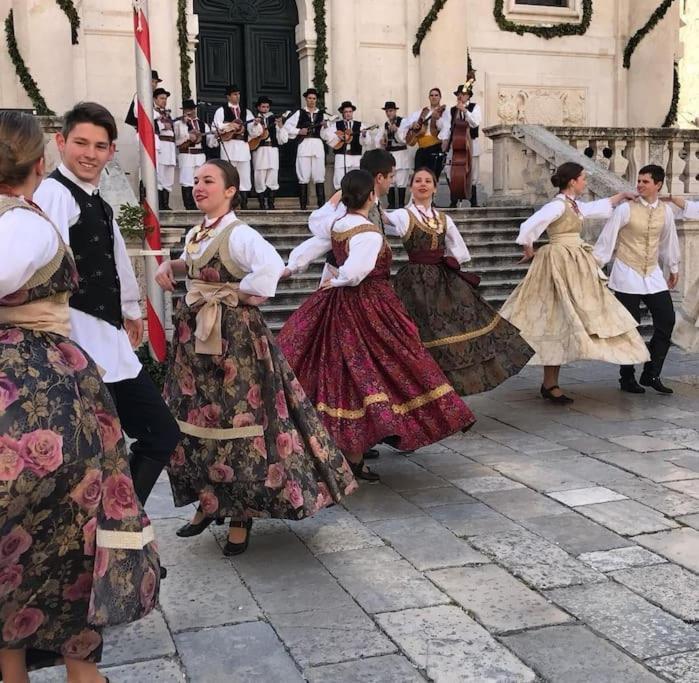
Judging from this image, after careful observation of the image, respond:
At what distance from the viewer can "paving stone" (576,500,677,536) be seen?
14.0 ft

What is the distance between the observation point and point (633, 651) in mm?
3033

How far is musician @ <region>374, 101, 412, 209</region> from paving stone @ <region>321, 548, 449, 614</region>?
380 inches

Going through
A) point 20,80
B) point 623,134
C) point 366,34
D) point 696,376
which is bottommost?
point 696,376

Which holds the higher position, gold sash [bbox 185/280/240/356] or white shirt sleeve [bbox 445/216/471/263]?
white shirt sleeve [bbox 445/216/471/263]

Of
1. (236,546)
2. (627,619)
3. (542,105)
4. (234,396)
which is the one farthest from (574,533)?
(542,105)

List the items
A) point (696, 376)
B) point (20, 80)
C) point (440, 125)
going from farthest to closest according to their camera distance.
Result: point (440, 125) → point (20, 80) → point (696, 376)

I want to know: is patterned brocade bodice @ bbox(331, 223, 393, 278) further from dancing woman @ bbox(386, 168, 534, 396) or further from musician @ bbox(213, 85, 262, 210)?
musician @ bbox(213, 85, 262, 210)

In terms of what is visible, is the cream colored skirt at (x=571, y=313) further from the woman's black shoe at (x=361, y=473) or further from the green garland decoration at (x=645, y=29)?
the green garland decoration at (x=645, y=29)

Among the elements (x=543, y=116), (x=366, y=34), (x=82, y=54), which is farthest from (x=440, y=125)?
(x=82, y=54)

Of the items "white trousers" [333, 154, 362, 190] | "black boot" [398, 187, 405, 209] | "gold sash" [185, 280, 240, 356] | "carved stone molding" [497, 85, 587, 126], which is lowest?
"gold sash" [185, 280, 240, 356]

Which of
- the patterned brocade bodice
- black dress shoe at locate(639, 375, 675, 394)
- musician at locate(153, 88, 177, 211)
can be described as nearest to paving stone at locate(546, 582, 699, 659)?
the patterned brocade bodice

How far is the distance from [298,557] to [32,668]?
Result: 5.05 ft

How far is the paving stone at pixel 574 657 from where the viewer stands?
113 inches

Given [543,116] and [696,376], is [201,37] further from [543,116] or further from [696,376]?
[696,376]
